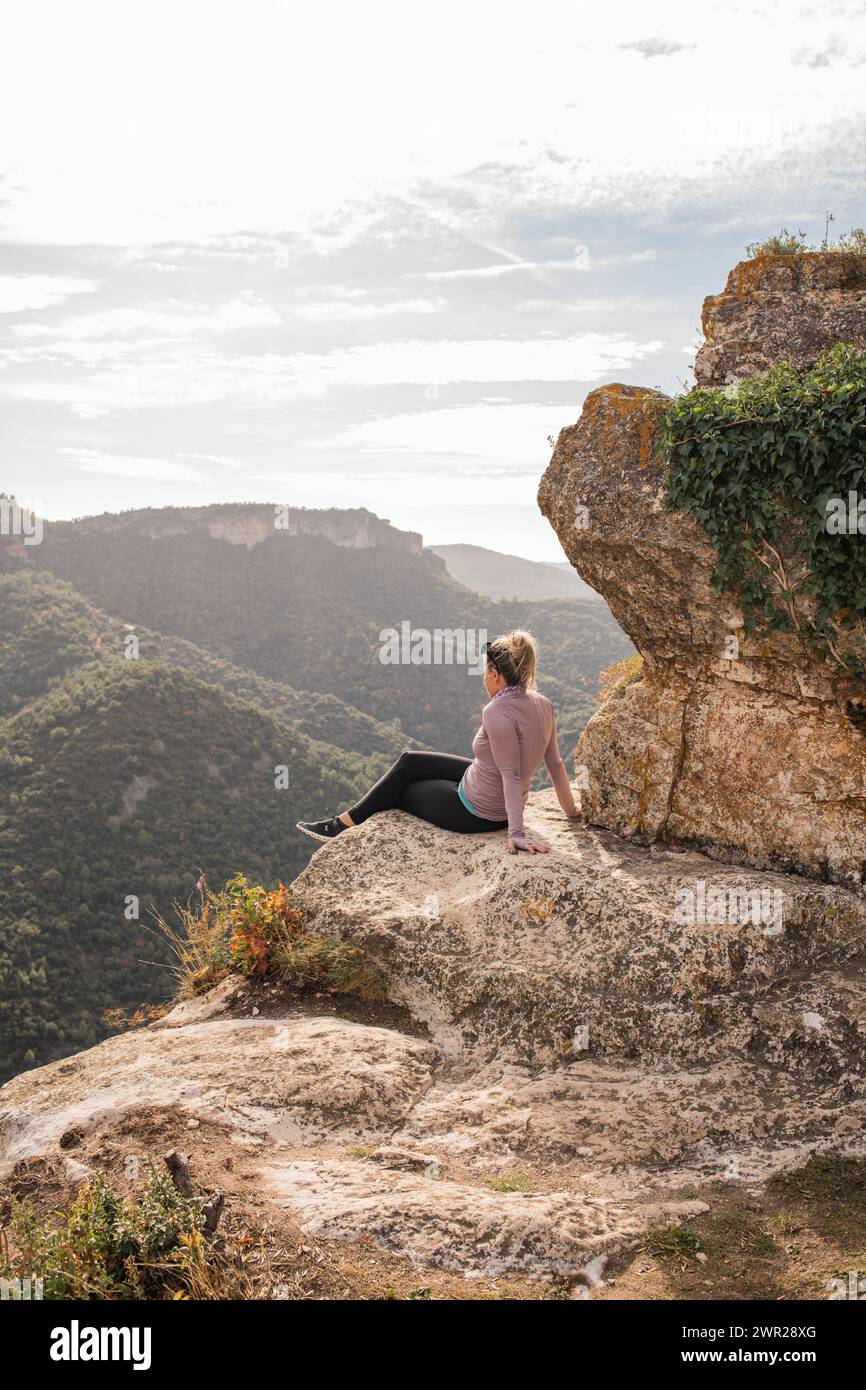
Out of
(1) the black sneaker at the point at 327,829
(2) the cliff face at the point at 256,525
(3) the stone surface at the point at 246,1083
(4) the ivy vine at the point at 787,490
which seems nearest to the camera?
(3) the stone surface at the point at 246,1083

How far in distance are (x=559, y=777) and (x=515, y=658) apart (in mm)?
1088

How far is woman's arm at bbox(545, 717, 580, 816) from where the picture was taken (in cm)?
641

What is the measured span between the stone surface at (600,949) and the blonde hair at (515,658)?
124cm

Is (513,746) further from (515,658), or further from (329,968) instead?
(329,968)

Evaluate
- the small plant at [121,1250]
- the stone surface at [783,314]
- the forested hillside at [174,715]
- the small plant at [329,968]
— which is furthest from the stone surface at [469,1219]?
the forested hillside at [174,715]

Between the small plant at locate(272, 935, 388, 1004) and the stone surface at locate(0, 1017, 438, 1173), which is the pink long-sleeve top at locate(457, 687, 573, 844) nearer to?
the small plant at locate(272, 935, 388, 1004)

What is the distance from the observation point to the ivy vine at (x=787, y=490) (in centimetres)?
527

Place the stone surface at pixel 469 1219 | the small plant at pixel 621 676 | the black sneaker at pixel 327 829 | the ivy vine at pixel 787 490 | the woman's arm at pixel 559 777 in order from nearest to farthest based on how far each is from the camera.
A: the stone surface at pixel 469 1219, the ivy vine at pixel 787 490, the woman's arm at pixel 559 777, the small plant at pixel 621 676, the black sneaker at pixel 327 829

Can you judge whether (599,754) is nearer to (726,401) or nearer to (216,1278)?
(726,401)

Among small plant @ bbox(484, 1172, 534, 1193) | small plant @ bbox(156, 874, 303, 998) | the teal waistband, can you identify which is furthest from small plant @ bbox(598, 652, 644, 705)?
small plant @ bbox(484, 1172, 534, 1193)

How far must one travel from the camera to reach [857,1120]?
14.0ft

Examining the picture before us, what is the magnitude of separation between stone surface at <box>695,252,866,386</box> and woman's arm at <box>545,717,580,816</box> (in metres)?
2.88

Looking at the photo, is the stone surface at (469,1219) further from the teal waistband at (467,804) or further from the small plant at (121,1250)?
the teal waistband at (467,804)

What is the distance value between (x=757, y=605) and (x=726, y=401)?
1348mm
